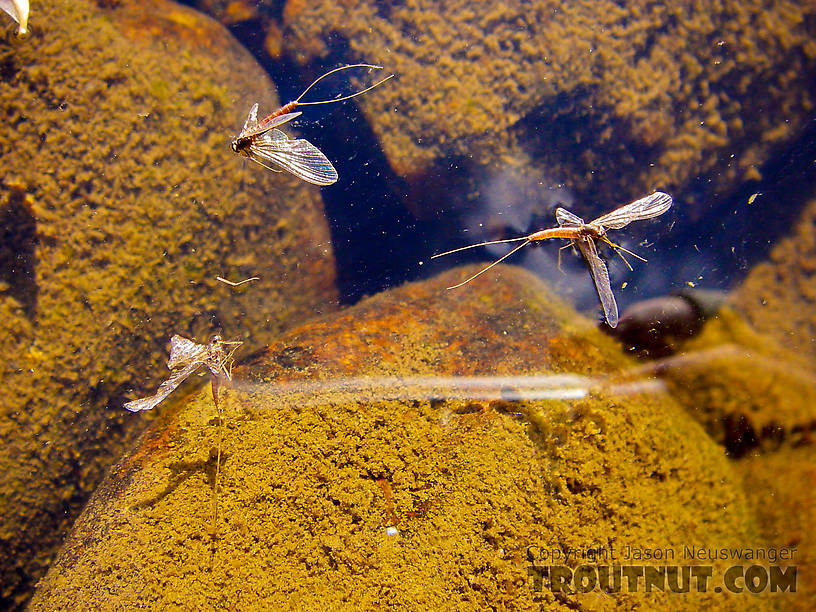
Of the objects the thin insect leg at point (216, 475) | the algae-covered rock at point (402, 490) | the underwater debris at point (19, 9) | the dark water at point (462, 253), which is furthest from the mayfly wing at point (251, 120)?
the thin insect leg at point (216, 475)

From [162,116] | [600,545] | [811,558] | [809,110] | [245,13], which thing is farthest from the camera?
[245,13]

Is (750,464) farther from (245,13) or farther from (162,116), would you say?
(245,13)

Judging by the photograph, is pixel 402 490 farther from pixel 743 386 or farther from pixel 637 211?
pixel 637 211

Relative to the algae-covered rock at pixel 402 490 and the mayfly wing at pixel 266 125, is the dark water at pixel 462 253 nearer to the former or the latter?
Answer: the algae-covered rock at pixel 402 490

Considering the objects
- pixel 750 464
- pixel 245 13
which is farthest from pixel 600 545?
pixel 245 13

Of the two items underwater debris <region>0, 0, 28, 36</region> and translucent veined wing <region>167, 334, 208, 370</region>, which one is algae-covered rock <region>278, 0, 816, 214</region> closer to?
translucent veined wing <region>167, 334, 208, 370</region>

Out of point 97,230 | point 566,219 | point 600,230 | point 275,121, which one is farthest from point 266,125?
point 600,230
